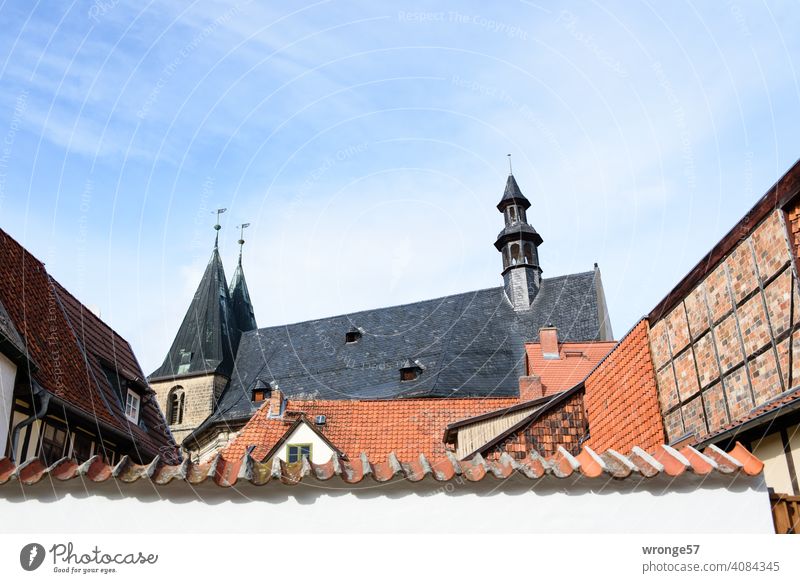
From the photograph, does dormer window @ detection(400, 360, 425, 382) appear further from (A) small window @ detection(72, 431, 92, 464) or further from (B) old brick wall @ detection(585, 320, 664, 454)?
(A) small window @ detection(72, 431, 92, 464)

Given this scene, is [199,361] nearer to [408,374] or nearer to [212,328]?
[212,328]

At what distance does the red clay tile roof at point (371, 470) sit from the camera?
5.58 m

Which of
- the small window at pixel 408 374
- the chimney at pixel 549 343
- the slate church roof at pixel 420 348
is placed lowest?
the chimney at pixel 549 343

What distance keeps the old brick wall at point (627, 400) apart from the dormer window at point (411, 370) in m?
20.8

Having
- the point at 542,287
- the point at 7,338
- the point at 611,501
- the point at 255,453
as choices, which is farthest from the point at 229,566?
the point at 542,287

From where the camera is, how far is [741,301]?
902cm

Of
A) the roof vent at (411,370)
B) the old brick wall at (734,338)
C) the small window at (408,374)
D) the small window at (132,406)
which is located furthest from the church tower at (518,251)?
the old brick wall at (734,338)

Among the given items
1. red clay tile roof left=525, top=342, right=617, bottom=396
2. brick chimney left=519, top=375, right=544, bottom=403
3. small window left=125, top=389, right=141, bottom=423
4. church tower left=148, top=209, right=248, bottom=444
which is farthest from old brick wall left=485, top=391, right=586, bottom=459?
church tower left=148, top=209, right=248, bottom=444

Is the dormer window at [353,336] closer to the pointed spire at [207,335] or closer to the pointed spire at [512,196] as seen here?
the pointed spire at [207,335]

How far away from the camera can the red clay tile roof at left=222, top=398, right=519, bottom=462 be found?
2280 cm

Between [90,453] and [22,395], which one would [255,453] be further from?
[22,395]

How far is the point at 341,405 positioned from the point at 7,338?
1362cm

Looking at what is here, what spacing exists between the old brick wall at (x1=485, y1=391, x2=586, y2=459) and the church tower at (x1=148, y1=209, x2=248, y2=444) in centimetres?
2820

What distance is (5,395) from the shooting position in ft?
38.5
